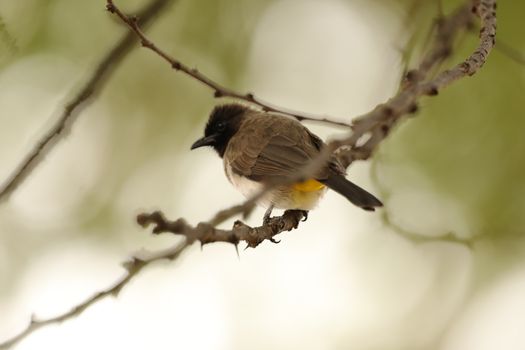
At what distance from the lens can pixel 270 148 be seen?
533 centimetres

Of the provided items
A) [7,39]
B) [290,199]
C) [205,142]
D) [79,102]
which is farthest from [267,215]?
[7,39]

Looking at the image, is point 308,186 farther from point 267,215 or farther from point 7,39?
point 7,39

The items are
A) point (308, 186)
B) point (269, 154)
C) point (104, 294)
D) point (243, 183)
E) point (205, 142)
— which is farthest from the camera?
point (205, 142)

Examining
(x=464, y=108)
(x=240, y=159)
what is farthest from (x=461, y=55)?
(x=240, y=159)

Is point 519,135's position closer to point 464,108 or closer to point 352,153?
point 464,108

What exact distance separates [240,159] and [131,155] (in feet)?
11.7

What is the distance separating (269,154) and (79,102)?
2.09m

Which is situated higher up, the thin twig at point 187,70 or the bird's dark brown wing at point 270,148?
the bird's dark brown wing at point 270,148

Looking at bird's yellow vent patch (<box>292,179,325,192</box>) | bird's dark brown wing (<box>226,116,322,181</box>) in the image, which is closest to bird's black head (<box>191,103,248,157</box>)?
bird's dark brown wing (<box>226,116,322,181</box>)

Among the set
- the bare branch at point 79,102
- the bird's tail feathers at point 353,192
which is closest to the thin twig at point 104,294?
the bare branch at point 79,102

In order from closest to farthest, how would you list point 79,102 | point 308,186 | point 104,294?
point 104,294
point 79,102
point 308,186

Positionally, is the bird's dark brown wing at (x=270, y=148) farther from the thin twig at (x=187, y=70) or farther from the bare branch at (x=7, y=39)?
the bare branch at (x=7, y=39)

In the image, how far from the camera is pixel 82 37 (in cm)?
778

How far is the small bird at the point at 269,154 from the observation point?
478cm
